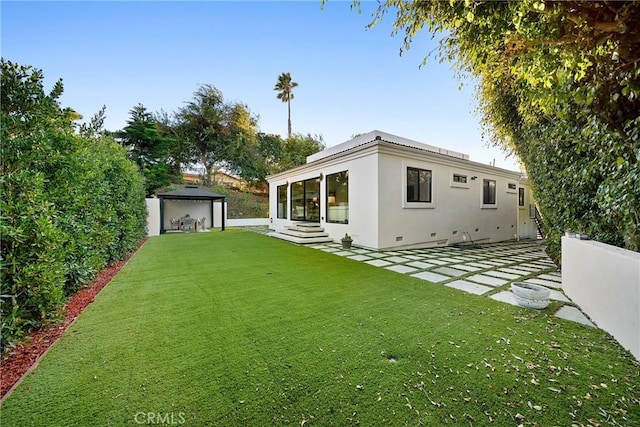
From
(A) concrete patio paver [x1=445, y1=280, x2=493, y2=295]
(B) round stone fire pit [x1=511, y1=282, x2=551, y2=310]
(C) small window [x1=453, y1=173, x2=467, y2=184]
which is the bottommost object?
(A) concrete patio paver [x1=445, y1=280, x2=493, y2=295]

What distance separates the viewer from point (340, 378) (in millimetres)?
1844

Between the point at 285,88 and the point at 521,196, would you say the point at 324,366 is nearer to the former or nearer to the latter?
the point at 521,196

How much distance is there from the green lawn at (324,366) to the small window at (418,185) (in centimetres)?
537

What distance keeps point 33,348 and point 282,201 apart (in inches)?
481

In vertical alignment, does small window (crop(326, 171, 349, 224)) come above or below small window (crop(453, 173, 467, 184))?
below

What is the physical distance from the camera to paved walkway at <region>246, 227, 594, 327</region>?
12.2ft

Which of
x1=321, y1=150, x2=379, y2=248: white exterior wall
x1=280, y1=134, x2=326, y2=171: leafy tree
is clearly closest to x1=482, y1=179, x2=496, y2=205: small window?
x1=321, y1=150, x2=379, y2=248: white exterior wall

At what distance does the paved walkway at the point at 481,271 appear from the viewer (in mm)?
3732

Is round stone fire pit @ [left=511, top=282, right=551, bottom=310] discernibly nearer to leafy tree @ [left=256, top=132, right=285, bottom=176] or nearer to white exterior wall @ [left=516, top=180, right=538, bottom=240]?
white exterior wall @ [left=516, top=180, right=538, bottom=240]

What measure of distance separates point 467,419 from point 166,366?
7.02 ft

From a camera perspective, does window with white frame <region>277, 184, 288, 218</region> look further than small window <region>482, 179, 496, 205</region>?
Yes
